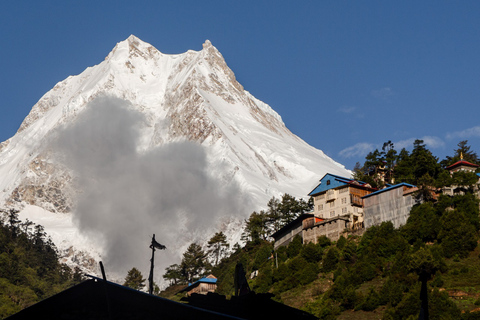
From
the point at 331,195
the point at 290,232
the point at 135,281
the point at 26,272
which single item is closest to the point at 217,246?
the point at 135,281

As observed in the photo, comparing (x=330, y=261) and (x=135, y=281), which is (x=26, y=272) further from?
(x=330, y=261)

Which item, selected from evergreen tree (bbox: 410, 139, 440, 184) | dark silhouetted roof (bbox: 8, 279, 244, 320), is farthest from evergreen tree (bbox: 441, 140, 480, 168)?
dark silhouetted roof (bbox: 8, 279, 244, 320)

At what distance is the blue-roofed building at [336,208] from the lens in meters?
73.8

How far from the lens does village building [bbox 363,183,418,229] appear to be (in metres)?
67.9

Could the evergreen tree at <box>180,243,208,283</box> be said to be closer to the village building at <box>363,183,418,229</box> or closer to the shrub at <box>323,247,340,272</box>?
the village building at <box>363,183,418,229</box>

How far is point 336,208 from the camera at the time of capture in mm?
78188

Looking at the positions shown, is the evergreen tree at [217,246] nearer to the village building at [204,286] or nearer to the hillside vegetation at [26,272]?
the hillside vegetation at [26,272]

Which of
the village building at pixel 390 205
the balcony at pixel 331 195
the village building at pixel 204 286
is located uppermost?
the balcony at pixel 331 195

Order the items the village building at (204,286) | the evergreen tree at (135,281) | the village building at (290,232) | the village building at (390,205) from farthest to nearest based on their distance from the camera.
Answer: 1. the evergreen tree at (135,281)
2. the village building at (204,286)
3. the village building at (290,232)
4. the village building at (390,205)

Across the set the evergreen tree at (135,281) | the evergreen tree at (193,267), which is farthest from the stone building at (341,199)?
the evergreen tree at (135,281)

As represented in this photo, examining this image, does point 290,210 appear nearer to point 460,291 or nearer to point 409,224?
point 409,224

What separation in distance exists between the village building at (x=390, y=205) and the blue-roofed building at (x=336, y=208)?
1.74m

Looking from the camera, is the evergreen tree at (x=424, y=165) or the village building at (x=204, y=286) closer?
the evergreen tree at (x=424, y=165)

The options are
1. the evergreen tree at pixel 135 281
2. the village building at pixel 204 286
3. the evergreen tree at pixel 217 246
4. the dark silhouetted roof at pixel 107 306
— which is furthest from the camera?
the evergreen tree at pixel 217 246
